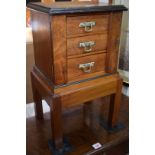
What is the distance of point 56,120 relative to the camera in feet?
2.53

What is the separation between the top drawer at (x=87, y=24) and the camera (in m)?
0.70

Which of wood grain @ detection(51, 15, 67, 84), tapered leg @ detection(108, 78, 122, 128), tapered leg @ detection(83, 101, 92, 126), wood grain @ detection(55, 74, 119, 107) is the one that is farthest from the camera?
tapered leg @ detection(83, 101, 92, 126)

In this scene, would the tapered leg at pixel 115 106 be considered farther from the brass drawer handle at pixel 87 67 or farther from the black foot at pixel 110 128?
the brass drawer handle at pixel 87 67

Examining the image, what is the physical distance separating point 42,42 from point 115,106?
46cm

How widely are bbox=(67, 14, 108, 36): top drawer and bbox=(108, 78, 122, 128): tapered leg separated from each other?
267 mm

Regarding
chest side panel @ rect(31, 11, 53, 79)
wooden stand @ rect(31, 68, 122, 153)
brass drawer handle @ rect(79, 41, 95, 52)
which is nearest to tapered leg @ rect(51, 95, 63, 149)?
wooden stand @ rect(31, 68, 122, 153)

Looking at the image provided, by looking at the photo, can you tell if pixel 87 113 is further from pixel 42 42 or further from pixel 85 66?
pixel 42 42

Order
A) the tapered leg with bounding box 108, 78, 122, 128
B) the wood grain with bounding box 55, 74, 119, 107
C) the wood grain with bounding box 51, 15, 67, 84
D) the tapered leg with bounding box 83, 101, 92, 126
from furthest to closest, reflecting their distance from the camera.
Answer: the tapered leg with bounding box 83, 101, 92, 126 → the tapered leg with bounding box 108, 78, 122, 128 → the wood grain with bounding box 55, 74, 119, 107 → the wood grain with bounding box 51, 15, 67, 84

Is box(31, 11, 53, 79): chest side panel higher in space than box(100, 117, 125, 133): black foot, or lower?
higher

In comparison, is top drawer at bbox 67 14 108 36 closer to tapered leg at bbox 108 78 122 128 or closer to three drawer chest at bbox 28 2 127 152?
three drawer chest at bbox 28 2 127 152

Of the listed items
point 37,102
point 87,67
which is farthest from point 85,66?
point 37,102

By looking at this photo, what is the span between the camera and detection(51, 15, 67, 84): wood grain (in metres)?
0.66

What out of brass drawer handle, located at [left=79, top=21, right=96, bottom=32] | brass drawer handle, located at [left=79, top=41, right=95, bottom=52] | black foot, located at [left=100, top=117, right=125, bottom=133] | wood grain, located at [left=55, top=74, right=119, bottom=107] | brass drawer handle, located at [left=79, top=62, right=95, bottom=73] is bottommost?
black foot, located at [left=100, top=117, right=125, bottom=133]
